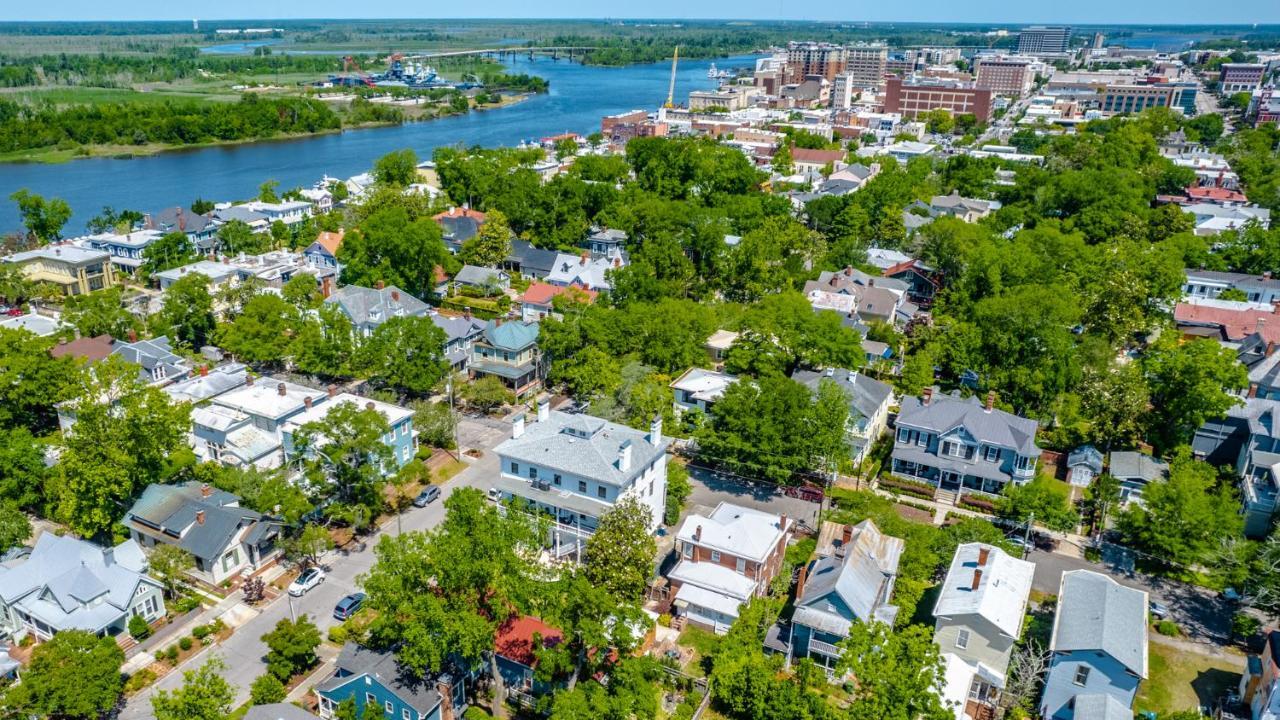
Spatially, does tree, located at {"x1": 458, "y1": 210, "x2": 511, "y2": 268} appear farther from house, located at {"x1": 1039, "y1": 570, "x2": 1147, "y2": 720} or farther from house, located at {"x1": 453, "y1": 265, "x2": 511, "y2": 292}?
house, located at {"x1": 1039, "y1": 570, "x2": 1147, "y2": 720}

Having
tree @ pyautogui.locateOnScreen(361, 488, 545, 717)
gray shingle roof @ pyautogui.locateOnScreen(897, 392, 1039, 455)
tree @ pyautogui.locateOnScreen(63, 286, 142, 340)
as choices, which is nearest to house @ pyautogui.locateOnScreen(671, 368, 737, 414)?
gray shingle roof @ pyautogui.locateOnScreen(897, 392, 1039, 455)

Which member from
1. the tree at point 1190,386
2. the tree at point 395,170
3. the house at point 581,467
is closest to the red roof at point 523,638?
the house at point 581,467

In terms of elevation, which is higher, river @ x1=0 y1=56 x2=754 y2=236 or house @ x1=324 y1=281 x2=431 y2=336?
house @ x1=324 y1=281 x2=431 y2=336

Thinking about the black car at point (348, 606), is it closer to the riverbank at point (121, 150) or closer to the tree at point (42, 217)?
the tree at point (42, 217)

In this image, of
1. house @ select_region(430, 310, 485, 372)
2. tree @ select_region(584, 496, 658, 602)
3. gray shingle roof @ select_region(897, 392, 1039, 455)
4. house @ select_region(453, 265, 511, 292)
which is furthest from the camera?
house @ select_region(453, 265, 511, 292)

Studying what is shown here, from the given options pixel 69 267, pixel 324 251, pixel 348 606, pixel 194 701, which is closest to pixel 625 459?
pixel 348 606

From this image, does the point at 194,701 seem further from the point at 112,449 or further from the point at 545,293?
the point at 545,293
